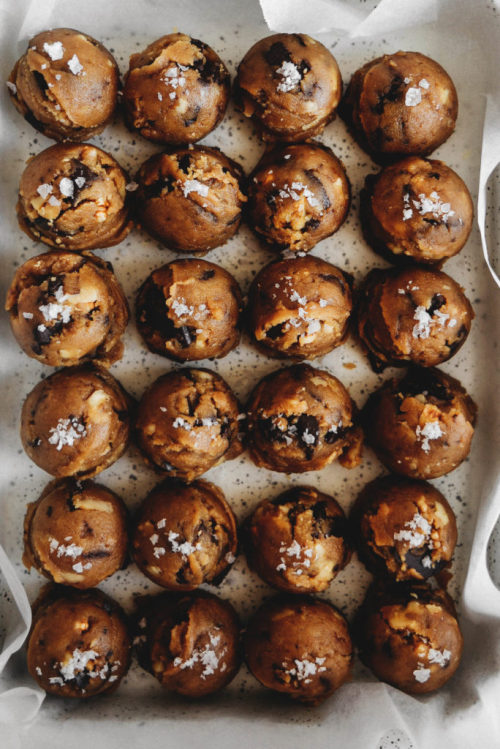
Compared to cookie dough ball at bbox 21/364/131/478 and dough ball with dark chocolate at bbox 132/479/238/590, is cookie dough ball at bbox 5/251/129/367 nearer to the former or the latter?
cookie dough ball at bbox 21/364/131/478

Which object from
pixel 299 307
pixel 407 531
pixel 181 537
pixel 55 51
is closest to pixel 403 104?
pixel 299 307

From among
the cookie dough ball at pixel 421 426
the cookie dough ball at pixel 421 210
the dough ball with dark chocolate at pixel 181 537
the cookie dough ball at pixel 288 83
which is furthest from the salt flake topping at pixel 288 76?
the dough ball with dark chocolate at pixel 181 537

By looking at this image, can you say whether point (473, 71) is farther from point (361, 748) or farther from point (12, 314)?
point (361, 748)

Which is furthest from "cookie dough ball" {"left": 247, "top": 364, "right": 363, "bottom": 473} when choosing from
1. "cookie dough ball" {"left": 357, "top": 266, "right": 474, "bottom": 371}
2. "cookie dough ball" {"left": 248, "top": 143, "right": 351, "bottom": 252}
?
"cookie dough ball" {"left": 248, "top": 143, "right": 351, "bottom": 252}

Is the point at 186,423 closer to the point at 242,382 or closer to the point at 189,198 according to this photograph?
the point at 242,382

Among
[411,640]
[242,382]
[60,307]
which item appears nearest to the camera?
[60,307]

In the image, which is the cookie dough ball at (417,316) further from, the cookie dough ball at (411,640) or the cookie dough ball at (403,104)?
the cookie dough ball at (411,640)

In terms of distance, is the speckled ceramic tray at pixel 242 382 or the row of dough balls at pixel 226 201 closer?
the row of dough balls at pixel 226 201
